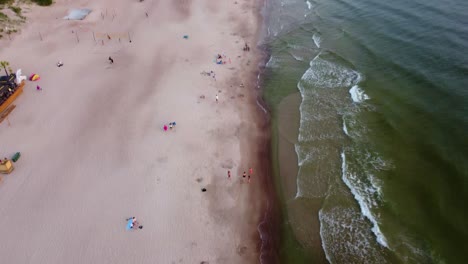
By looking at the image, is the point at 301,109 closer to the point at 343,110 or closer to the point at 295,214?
the point at 343,110

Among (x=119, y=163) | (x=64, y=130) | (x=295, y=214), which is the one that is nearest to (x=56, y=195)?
(x=119, y=163)

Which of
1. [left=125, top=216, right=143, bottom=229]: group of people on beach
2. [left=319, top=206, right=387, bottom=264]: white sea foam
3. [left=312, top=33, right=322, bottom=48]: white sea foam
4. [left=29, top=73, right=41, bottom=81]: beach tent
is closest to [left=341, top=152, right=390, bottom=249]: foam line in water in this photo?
[left=319, top=206, right=387, bottom=264]: white sea foam

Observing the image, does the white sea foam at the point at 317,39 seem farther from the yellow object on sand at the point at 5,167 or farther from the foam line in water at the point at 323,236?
the yellow object on sand at the point at 5,167

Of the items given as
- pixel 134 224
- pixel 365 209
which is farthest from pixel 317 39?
pixel 134 224

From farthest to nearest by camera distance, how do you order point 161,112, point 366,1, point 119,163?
1. point 366,1
2. point 161,112
3. point 119,163

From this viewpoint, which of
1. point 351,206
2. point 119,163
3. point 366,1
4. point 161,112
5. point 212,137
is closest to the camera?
point 351,206

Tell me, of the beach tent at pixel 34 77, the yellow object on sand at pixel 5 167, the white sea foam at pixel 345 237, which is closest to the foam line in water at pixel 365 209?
the white sea foam at pixel 345 237
